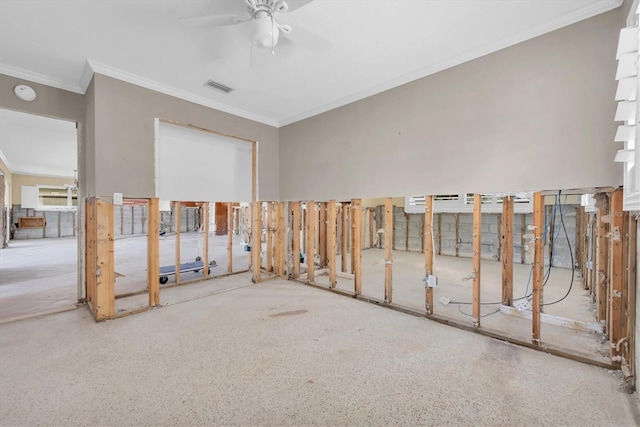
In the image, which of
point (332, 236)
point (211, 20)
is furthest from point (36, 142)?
point (332, 236)

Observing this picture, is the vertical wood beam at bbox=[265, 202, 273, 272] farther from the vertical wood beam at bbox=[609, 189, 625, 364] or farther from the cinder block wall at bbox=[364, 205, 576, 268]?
the cinder block wall at bbox=[364, 205, 576, 268]

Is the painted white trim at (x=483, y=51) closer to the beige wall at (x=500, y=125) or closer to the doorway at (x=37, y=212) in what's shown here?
the beige wall at (x=500, y=125)

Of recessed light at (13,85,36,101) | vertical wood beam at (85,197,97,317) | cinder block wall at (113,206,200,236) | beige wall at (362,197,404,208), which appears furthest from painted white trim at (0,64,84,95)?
cinder block wall at (113,206,200,236)

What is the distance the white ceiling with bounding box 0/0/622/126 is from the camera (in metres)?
2.15

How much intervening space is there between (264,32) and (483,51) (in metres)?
2.22

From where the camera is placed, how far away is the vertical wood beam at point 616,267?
204cm

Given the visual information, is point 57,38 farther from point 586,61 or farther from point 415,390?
point 586,61

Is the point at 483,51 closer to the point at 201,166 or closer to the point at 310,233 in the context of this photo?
the point at 310,233

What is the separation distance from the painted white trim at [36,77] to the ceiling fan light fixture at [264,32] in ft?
10.0

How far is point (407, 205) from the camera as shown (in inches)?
319

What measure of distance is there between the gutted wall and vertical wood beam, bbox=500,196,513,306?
428 cm

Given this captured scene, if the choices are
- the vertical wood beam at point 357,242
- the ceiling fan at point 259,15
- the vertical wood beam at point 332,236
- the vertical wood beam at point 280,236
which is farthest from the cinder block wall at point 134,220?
the ceiling fan at point 259,15

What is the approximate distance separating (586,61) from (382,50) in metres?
1.74

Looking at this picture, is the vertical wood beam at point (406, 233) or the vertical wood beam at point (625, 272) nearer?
the vertical wood beam at point (625, 272)
